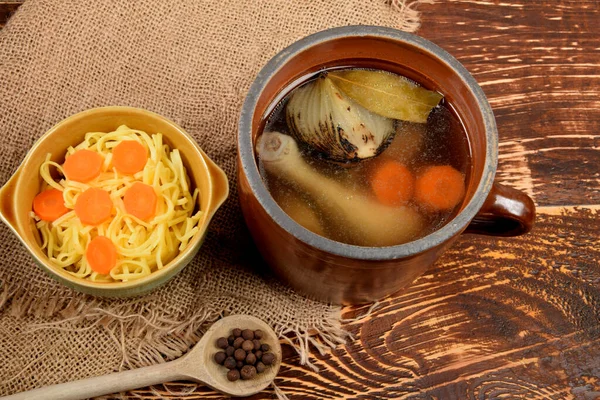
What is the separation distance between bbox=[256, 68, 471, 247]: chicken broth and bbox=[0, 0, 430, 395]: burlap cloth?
0.29m

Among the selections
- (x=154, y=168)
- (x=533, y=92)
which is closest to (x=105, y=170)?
(x=154, y=168)

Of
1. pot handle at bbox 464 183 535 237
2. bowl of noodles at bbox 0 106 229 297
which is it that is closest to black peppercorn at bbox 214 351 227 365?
bowl of noodles at bbox 0 106 229 297

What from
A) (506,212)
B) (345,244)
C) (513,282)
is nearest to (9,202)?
(345,244)

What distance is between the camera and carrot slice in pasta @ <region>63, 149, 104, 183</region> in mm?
1462

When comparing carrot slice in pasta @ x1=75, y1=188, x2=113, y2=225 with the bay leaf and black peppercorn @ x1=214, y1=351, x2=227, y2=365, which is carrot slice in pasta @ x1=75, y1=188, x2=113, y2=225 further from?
the bay leaf

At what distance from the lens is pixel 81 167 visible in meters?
1.46

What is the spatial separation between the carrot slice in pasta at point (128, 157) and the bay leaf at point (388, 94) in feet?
1.36

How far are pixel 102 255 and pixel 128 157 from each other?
205mm

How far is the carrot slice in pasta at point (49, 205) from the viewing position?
57.7 inches

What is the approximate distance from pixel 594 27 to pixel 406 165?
0.79m

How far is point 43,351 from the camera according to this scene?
4.99 ft

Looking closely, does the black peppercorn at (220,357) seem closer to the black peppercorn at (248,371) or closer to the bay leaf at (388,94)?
the black peppercorn at (248,371)

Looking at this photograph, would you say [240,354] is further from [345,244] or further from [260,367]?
[345,244]

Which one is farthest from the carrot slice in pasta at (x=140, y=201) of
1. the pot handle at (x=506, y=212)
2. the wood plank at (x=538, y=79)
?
the wood plank at (x=538, y=79)
